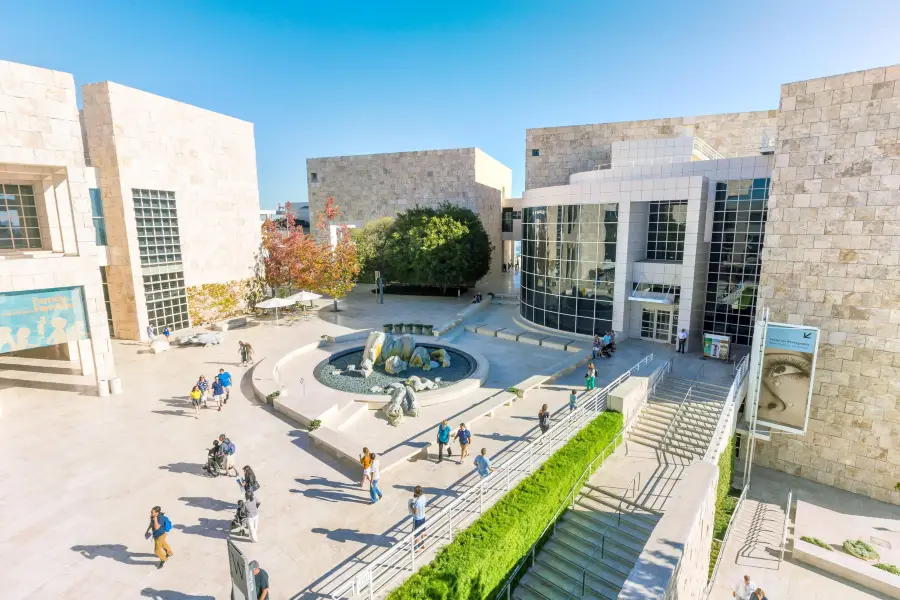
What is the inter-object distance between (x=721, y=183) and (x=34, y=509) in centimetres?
3198

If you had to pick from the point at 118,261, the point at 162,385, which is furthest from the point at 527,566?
the point at 118,261

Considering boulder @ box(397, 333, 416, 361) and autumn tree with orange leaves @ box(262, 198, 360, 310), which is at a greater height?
autumn tree with orange leaves @ box(262, 198, 360, 310)

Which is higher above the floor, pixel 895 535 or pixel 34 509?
pixel 34 509

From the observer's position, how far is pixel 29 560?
1052 cm

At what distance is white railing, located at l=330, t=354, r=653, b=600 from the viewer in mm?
9641

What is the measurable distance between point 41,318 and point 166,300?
11550 millimetres

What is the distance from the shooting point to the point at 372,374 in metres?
22.8

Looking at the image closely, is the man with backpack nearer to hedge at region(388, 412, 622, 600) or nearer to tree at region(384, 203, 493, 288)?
hedge at region(388, 412, 622, 600)

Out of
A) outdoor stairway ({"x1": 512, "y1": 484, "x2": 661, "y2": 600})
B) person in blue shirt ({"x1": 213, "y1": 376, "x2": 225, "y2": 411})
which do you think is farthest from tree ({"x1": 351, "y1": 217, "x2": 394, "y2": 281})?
outdoor stairway ({"x1": 512, "y1": 484, "x2": 661, "y2": 600})

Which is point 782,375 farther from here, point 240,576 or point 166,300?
point 166,300

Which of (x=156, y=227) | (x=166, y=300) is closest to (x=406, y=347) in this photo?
(x=166, y=300)

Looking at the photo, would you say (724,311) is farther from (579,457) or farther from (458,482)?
(458,482)

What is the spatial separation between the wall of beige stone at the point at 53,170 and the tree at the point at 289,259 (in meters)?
15.8

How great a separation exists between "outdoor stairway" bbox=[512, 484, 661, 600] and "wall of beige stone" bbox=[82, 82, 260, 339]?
27.2 meters
